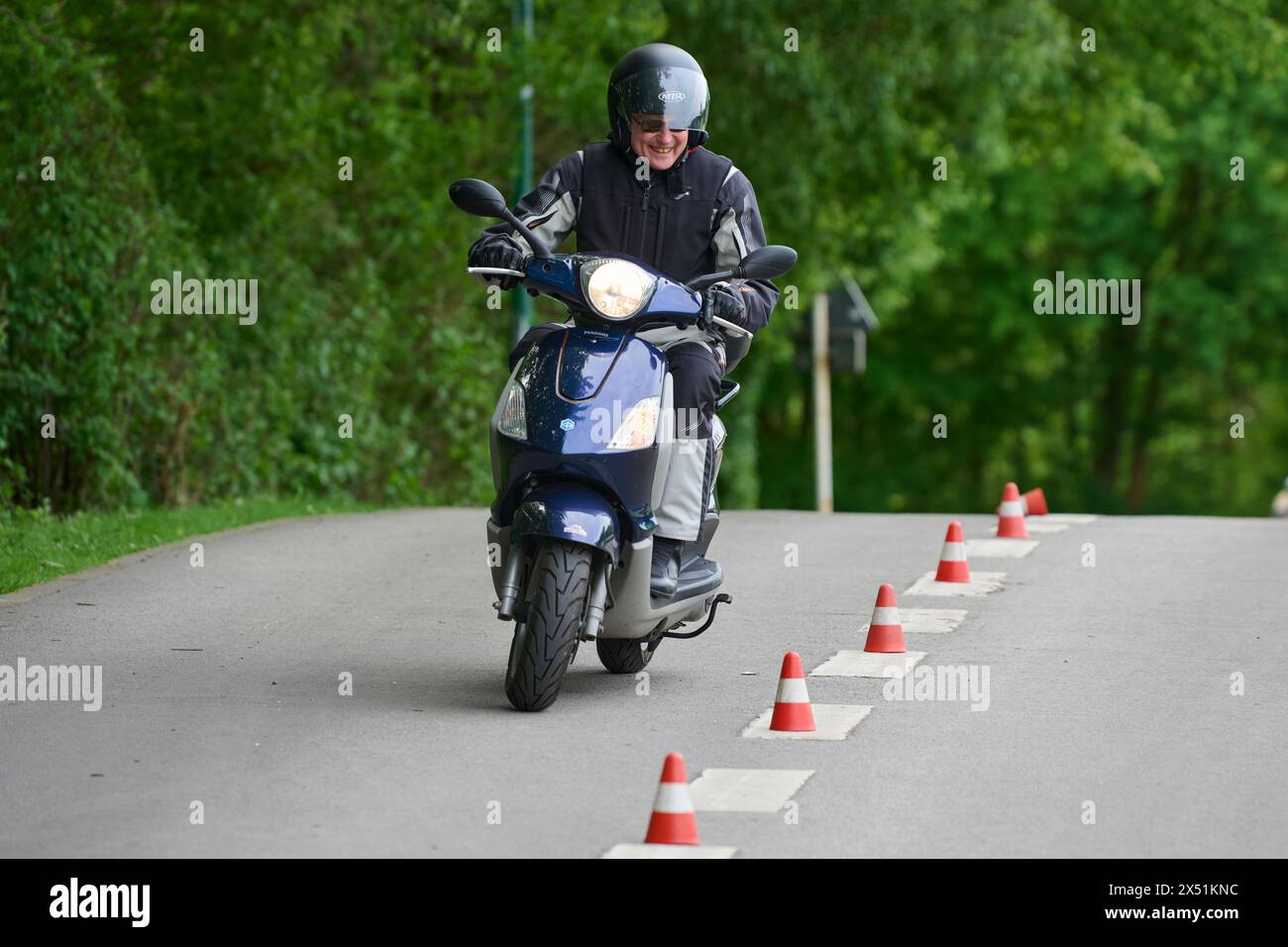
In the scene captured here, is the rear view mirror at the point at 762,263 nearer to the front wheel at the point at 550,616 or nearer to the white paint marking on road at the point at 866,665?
the front wheel at the point at 550,616

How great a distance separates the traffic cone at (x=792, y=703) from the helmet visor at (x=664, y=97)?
201cm

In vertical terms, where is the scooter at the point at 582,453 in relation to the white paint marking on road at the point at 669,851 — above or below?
above

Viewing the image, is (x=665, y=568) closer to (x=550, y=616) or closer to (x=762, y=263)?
(x=550, y=616)

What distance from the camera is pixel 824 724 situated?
7992mm

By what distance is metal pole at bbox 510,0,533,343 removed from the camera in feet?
70.6

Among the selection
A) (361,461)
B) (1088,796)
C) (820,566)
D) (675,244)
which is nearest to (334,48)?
(361,461)

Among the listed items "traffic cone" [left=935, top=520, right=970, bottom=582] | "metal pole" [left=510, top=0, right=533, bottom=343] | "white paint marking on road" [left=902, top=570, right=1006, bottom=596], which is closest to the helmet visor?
"white paint marking on road" [left=902, top=570, right=1006, bottom=596]

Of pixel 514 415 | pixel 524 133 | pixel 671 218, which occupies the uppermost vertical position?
pixel 524 133

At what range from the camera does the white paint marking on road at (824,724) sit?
7.76 meters

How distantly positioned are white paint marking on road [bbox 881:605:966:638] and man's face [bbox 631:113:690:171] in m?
2.34

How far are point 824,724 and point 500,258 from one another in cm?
192

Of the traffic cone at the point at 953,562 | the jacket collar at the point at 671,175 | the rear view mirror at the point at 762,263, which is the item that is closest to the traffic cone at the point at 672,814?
the rear view mirror at the point at 762,263

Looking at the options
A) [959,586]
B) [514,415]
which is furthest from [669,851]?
[959,586]
